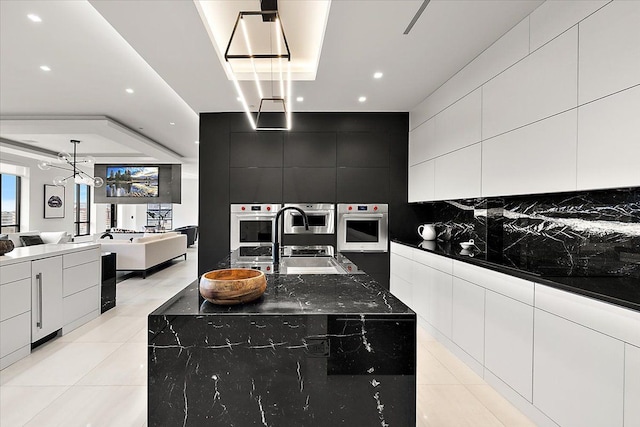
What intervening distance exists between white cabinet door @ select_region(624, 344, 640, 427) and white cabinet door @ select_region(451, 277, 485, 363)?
3.39 ft

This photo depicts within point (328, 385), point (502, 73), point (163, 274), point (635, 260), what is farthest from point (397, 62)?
point (163, 274)

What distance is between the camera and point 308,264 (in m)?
2.50

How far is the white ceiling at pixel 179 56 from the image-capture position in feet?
7.23

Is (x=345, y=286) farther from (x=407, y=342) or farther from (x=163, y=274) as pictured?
(x=163, y=274)

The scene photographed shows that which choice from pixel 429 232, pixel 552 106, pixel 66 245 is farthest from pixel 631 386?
pixel 66 245

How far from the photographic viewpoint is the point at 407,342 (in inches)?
47.2

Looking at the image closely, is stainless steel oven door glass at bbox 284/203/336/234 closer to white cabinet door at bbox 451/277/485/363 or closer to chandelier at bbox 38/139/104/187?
white cabinet door at bbox 451/277/485/363

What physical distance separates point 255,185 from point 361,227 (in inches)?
61.6

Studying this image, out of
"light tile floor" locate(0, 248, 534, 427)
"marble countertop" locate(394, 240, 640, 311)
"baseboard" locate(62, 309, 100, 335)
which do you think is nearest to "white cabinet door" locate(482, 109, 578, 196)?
"marble countertop" locate(394, 240, 640, 311)

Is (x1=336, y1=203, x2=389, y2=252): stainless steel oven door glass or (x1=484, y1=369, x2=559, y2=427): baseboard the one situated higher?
(x1=336, y1=203, x2=389, y2=252): stainless steel oven door glass

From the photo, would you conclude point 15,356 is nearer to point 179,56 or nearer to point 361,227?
point 179,56

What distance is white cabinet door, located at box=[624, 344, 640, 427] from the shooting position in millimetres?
1341

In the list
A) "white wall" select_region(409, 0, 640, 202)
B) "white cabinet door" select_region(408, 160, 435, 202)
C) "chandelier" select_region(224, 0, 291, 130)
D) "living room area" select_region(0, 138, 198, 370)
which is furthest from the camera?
"white cabinet door" select_region(408, 160, 435, 202)

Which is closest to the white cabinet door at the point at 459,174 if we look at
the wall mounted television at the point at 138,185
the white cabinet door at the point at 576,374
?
the white cabinet door at the point at 576,374
